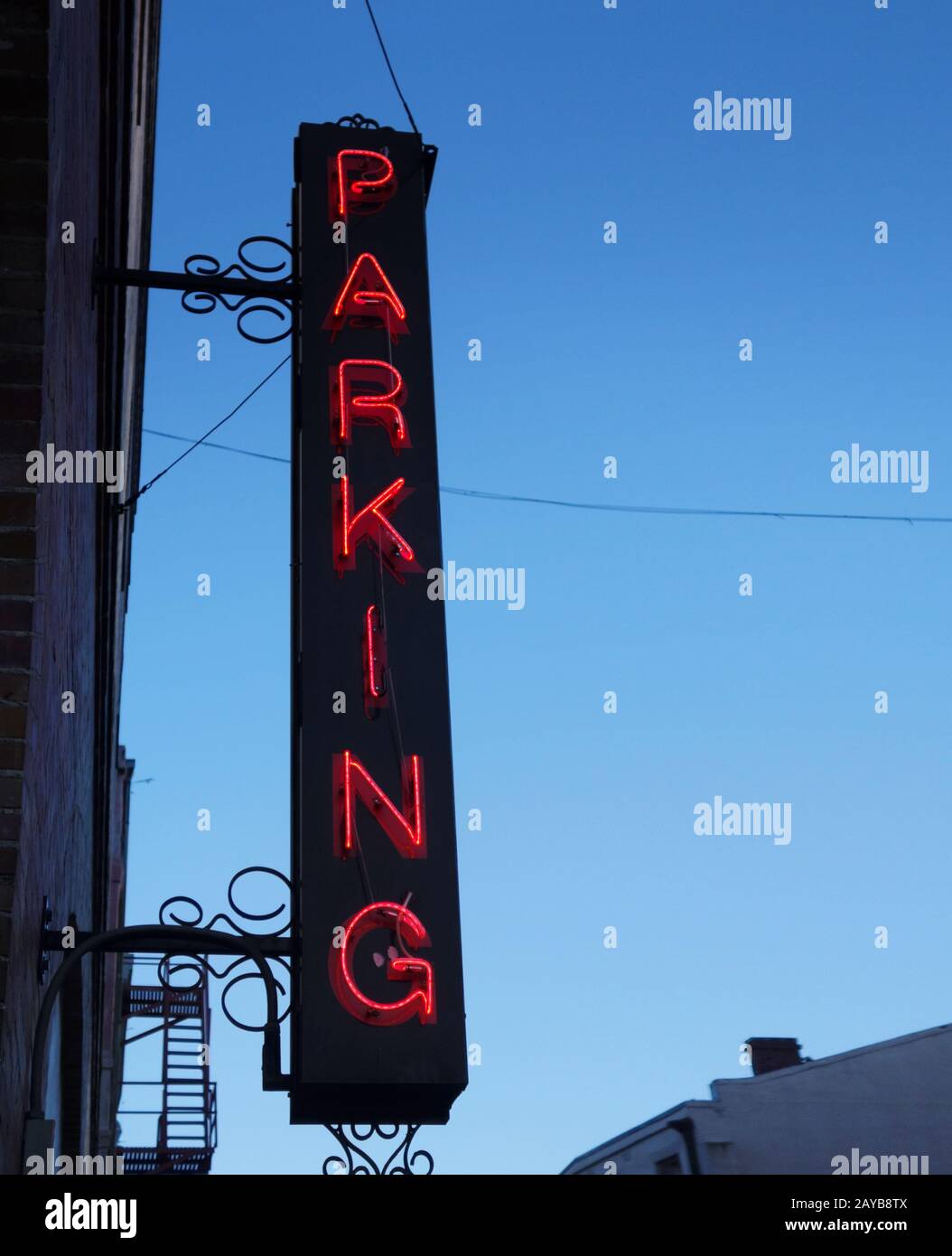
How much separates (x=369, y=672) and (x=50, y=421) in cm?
234

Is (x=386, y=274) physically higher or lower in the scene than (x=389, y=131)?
lower

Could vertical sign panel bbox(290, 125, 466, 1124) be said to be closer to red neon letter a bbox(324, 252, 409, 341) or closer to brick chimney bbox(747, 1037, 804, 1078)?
red neon letter a bbox(324, 252, 409, 341)

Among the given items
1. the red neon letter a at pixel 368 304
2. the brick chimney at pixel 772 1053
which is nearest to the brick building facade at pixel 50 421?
the red neon letter a at pixel 368 304

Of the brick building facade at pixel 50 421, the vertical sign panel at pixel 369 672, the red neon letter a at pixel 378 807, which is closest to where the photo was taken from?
the brick building facade at pixel 50 421

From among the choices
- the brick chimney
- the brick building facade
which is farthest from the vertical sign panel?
the brick chimney

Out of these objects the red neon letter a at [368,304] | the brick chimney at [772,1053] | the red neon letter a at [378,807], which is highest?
the red neon letter a at [368,304]

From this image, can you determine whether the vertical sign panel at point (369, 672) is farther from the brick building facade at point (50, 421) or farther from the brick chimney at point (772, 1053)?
the brick chimney at point (772, 1053)

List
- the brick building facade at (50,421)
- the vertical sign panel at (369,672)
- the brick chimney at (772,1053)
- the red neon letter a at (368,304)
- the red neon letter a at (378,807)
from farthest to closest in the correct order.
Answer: the brick chimney at (772,1053)
the red neon letter a at (368,304)
the red neon letter a at (378,807)
the vertical sign panel at (369,672)
the brick building facade at (50,421)

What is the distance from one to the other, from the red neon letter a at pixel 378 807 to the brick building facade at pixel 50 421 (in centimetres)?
119

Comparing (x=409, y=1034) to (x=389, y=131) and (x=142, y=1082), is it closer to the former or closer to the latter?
(x=389, y=131)

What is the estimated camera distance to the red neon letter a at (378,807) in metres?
6.11

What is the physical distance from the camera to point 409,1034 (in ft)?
18.8
